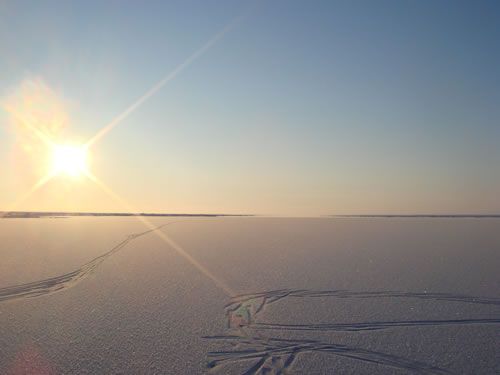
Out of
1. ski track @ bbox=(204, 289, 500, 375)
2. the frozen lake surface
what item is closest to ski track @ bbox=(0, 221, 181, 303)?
the frozen lake surface

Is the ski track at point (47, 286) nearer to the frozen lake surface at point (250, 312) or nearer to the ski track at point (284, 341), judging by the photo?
the frozen lake surface at point (250, 312)

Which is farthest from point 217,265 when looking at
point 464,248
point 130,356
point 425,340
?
point 464,248

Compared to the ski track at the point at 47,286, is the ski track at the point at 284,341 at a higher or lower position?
lower

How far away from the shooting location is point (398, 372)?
3260mm

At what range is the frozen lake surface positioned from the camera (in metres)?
3.46

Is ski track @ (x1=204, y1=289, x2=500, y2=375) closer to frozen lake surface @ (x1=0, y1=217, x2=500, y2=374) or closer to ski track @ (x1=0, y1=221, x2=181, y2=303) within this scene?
frozen lake surface @ (x1=0, y1=217, x2=500, y2=374)

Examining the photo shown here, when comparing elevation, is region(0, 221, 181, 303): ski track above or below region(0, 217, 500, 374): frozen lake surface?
above

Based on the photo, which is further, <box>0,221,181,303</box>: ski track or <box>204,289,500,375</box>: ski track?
<box>0,221,181,303</box>: ski track

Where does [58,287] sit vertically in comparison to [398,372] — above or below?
above

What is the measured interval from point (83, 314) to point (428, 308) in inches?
213

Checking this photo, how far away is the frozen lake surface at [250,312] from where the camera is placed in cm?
346

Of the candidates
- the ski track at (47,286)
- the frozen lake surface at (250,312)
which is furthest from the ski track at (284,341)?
the ski track at (47,286)

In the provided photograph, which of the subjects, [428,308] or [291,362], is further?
[428,308]

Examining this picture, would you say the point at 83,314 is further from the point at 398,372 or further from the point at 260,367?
the point at 398,372
